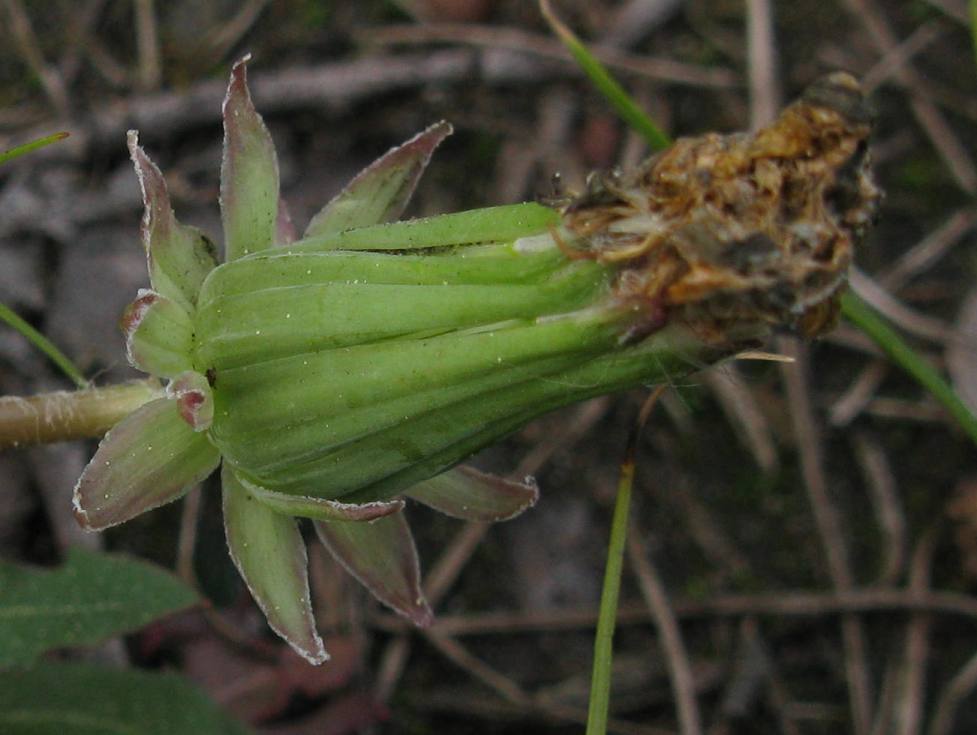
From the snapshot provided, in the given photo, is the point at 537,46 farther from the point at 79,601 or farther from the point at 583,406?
the point at 79,601

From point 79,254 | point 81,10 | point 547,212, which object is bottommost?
point 547,212

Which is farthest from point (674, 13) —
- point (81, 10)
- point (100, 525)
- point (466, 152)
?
point (100, 525)

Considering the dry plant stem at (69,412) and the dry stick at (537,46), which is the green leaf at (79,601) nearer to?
the dry plant stem at (69,412)

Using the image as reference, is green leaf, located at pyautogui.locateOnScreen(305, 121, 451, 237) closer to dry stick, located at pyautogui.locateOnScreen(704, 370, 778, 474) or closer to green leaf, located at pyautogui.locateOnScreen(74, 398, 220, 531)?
green leaf, located at pyautogui.locateOnScreen(74, 398, 220, 531)

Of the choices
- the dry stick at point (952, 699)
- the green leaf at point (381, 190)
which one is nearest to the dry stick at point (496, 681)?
the dry stick at point (952, 699)

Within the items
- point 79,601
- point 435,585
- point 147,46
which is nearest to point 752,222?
point 79,601

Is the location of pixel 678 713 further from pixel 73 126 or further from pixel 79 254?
pixel 73 126
